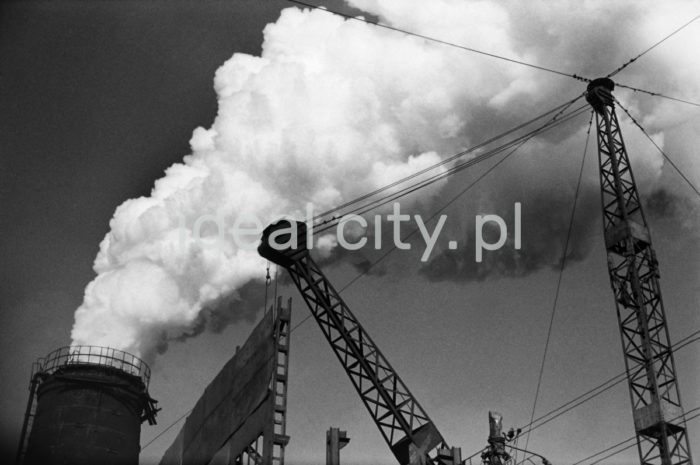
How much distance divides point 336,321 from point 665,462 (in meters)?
14.3

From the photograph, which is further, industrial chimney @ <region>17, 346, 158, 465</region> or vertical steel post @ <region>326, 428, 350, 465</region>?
industrial chimney @ <region>17, 346, 158, 465</region>

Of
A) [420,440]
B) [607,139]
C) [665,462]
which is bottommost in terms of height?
[665,462]

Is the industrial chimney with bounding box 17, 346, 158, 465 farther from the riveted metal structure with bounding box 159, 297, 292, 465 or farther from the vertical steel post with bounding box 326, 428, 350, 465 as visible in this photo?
the vertical steel post with bounding box 326, 428, 350, 465

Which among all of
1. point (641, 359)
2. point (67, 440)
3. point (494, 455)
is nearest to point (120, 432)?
point (67, 440)

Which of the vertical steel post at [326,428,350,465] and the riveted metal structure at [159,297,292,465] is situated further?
the riveted metal structure at [159,297,292,465]

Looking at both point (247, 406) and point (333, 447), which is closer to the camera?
point (333, 447)

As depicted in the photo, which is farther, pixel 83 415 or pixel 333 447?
pixel 83 415

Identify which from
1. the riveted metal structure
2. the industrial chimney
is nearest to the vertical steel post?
the riveted metal structure

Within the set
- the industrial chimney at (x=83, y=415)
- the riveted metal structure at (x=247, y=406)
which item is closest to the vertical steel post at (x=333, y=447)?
the riveted metal structure at (x=247, y=406)

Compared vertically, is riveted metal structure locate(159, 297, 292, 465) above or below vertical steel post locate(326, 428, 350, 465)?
above

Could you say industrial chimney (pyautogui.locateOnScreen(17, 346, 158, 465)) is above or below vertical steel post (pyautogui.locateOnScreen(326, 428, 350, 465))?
above

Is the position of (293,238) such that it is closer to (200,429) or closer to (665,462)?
(200,429)

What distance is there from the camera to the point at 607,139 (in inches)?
1516

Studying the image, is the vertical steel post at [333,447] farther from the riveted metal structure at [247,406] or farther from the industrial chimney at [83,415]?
the industrial chimney at [83,415]
